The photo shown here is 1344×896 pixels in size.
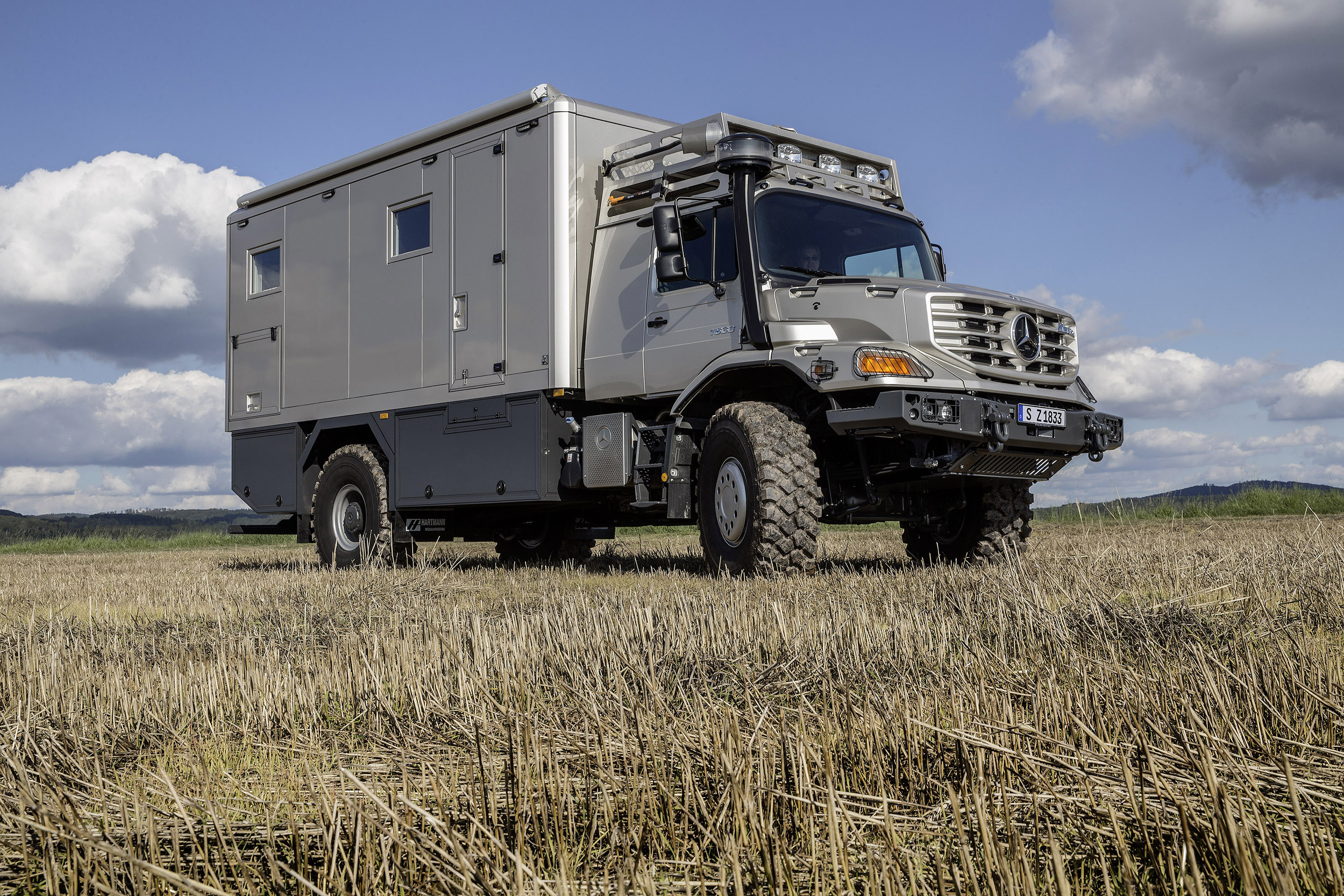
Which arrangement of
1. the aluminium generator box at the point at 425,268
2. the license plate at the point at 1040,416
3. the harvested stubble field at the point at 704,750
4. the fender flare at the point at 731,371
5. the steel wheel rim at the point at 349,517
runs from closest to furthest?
the harvested stubble field at the point at 704,750, the license plate at the point at 1040,416, the fender flare at the point at 731,371, the aluminium generator box at the point at 425,268, the steel wheel rim at the point at 349,517

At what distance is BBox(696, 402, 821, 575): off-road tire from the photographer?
283 inches

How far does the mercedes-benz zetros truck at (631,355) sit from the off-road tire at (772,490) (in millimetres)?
20

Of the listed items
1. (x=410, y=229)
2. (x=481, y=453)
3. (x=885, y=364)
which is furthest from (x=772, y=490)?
(x=410, y=229)

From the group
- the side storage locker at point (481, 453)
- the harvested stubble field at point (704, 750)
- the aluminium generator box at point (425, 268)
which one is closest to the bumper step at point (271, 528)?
the aluminium generator box at point (425, 268)

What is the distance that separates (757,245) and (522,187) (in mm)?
2559

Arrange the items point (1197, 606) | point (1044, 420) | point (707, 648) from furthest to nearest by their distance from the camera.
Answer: point (1044, 420) < point (1197, 606) < point (707, 648)

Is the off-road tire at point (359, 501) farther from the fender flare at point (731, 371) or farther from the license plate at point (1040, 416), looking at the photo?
the license plate at point (1040, 416)

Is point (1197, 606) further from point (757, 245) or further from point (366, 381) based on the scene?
point (366, 381)

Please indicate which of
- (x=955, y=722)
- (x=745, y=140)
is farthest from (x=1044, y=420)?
(x=955, y=722)

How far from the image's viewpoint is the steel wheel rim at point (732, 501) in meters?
7.59

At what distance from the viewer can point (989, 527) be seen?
338 inches

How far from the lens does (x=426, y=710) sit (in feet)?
9.68

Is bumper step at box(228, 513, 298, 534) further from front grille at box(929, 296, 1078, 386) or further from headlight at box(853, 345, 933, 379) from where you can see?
front grille at box(929, 296, 1078, 386)

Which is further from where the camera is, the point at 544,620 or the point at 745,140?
the point at 745,140
